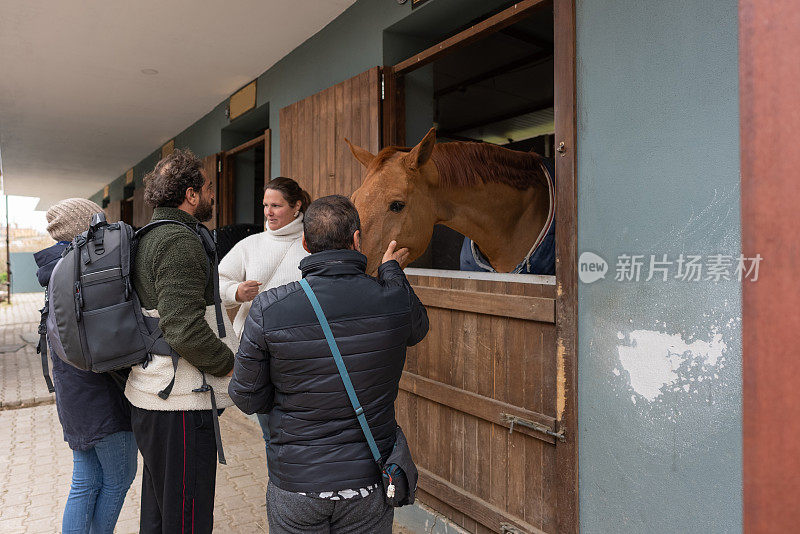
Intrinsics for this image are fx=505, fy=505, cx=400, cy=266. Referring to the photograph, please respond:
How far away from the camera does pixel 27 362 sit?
6.63 metres

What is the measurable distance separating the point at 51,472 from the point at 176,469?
2.57 metres

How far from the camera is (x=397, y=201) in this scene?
6.76 ft

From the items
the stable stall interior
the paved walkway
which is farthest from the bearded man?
the stable stall interior

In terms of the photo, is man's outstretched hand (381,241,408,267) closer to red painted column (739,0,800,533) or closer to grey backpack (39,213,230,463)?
grey backpack (39,213,230,463)

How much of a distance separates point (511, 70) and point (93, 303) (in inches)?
164

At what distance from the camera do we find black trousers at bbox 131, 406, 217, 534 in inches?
61.1

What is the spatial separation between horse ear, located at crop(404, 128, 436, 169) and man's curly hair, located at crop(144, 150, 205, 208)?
832mm

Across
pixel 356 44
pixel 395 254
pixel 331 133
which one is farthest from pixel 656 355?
pixel 356 44

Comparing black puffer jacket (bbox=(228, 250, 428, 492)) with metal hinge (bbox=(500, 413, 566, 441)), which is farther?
metal hinge (bbox=(500, 413, 566, 441))

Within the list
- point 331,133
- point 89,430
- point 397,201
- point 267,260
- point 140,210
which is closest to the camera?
point 89,430

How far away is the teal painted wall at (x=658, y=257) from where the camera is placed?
1.39 meters

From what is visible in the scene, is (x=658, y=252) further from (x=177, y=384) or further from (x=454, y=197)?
(x=177, y=384)

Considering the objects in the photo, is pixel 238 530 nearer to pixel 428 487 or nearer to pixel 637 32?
pixel 428 487

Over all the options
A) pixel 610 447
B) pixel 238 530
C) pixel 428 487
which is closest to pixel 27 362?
pixel 238 530
